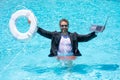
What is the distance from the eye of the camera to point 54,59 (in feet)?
29.0

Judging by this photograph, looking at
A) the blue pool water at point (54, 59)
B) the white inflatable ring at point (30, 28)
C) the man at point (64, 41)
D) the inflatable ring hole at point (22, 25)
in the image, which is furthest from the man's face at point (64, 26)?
the inflatable ring hole at point (22, 25)

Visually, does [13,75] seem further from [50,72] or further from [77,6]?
[77,6]

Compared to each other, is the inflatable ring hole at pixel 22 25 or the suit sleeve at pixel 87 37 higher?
the suit sleeve at pixel 87 37

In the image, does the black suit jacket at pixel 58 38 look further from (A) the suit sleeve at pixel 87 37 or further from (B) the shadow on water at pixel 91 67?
(B) the shadow on water at pixel 91 67

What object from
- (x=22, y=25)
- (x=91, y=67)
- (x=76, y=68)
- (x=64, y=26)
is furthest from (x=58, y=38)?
(x=22, y=25)

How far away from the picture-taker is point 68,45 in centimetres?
745

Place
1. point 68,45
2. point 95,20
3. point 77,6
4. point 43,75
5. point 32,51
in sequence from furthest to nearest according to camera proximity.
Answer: point 77,6
point 95,20
point 32,51
point 43,75
point 68,45

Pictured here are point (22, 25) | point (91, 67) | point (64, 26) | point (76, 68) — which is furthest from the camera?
point (22, 25)

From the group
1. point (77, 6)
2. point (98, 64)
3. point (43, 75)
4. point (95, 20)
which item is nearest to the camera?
point (43, 75)

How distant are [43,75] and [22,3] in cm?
803

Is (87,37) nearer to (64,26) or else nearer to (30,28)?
(64,26)

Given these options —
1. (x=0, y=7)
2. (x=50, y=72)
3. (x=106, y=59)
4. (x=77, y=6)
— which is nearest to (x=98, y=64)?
(x=106, y=59)

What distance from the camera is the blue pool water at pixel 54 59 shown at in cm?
809

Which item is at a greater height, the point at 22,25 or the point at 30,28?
the point at 30,28
